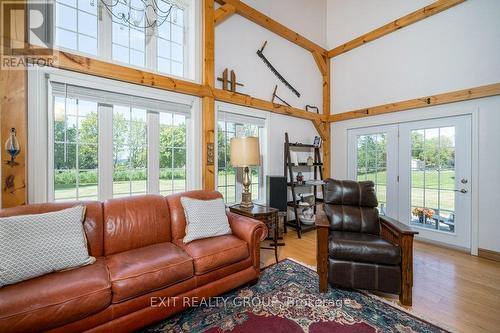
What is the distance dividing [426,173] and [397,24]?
255 centimetres

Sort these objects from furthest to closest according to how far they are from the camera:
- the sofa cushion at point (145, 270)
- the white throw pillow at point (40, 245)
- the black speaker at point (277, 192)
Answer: the black speaker at point (277, 192) < the sofa cushion at point (145, 270) < the white throw pillow at point (40, 245)

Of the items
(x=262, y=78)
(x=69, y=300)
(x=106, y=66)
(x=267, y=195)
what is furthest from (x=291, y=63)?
(x=69, y=300)

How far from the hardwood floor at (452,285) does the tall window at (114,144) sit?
5.68ft

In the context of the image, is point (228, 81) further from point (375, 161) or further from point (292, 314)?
point (375, 161)

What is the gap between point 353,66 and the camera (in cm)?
438

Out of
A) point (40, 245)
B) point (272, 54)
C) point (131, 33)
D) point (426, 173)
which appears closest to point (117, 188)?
point (40, 245)

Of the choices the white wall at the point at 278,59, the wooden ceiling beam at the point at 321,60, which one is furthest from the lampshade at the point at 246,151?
the wooden ceiling beam at the point at 321,60

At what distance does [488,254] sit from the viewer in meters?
2.82

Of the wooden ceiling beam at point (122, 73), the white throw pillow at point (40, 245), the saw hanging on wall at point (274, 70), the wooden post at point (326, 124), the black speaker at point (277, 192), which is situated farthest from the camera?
the wooden post at point (326, 124)

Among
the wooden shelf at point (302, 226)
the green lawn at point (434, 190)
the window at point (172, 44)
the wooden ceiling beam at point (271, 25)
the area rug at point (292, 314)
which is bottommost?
the area rug at point (292, 314)

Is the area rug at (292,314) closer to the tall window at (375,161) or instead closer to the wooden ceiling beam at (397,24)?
the tall window at (375,161)

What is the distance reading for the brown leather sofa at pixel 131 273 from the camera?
122cm

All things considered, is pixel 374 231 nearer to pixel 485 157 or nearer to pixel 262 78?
pixel 485 157

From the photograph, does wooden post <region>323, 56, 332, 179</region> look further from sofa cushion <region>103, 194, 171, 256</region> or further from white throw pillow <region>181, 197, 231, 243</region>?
sofa cushion <region>103, 194, 171, 256</region>
